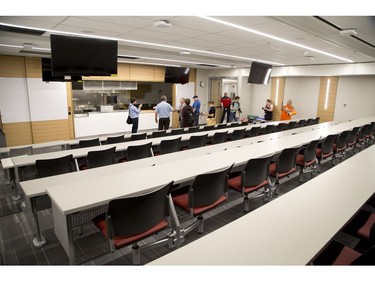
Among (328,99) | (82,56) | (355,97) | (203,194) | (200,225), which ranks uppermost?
(82,56)

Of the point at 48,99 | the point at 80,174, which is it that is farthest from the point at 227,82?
the point at 80,174

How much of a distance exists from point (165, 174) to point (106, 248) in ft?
3.55

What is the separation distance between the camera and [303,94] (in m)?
10.9

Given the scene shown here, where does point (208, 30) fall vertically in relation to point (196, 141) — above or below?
above

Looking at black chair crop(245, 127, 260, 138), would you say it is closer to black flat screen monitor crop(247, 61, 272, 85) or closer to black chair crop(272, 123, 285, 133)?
black chair crop(272, 123, 285, 133)

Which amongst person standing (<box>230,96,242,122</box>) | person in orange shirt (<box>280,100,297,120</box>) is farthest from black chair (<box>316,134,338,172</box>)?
person standing (<box>230,96,242,122</box>)

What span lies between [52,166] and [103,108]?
22.3 feet

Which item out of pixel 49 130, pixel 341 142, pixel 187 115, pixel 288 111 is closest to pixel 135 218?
pixel 341 142

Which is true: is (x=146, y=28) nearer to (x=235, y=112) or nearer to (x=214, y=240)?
(x=214, y=240)

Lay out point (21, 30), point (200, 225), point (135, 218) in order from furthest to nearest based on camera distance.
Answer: point (21, 30)
point (200, 225)
point (135, 218)

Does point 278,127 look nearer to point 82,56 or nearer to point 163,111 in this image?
point 163,111

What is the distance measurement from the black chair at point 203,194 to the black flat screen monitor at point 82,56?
9.48ft
